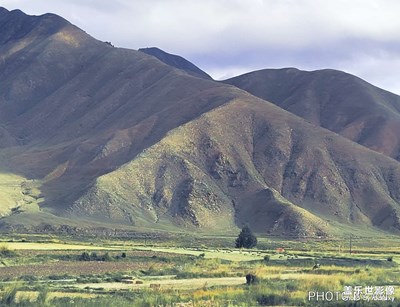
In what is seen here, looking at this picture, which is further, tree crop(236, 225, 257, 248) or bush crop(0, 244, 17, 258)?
tree crop(236, 225, 257, 248)

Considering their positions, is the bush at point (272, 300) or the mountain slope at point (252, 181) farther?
the mountain slope at point (252, 181)

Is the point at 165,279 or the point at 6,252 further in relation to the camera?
the point at 6,252

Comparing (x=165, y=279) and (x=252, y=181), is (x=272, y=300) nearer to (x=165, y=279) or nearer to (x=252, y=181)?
(x=165, y=279)

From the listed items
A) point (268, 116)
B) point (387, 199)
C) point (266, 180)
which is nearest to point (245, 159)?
point (266, 180)

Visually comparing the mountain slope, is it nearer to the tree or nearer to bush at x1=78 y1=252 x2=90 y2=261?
the tree

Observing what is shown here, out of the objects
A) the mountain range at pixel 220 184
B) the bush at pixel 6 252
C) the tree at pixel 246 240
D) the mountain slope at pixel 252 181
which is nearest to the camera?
the bush at pixel 6 252

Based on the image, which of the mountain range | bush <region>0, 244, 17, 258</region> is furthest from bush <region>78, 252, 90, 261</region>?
the mountain range

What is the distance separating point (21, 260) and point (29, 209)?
87.5 metres

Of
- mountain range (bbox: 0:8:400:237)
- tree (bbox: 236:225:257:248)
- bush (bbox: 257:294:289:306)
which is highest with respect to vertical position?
mountain range (bbox: 0:8:400:237)

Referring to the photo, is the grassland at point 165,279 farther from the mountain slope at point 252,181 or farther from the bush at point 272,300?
the mountain slope at point 252,181

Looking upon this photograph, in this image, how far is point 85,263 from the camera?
68.3 m

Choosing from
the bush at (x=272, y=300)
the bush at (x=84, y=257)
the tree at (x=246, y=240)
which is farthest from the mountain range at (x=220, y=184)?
the bush at (x=272, y=300)

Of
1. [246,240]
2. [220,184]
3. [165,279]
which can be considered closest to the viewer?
[165,279]

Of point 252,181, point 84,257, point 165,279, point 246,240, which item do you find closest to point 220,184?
point 252,181
